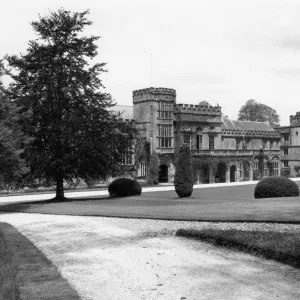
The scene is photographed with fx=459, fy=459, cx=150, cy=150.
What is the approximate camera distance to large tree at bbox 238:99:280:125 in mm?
95125

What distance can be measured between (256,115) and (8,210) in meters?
78.5

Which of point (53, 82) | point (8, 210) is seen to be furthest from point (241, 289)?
point (53, 82)

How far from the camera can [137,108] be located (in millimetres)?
52906

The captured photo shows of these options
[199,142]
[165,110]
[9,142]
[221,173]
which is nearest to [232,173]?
[221,173]

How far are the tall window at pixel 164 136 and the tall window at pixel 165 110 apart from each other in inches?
45.4

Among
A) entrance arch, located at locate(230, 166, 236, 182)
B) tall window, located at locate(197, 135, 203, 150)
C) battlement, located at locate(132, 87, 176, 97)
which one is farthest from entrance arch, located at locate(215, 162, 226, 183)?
battlement, located at locate(132, 87, 176, 97)

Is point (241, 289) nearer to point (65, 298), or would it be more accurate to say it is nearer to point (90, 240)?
point (65, 298)

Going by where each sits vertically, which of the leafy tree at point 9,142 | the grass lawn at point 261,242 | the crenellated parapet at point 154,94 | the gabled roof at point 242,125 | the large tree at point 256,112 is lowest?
the grass lawn at point 261,242

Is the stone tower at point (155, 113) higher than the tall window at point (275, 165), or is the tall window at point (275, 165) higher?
the stone tower at point (155, 113)

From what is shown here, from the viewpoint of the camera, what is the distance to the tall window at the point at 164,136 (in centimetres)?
5191

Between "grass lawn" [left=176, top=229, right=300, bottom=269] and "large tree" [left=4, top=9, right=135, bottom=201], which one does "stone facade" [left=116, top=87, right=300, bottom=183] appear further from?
"grass lawn" [left=176, top=229, right=300, bottom=269]

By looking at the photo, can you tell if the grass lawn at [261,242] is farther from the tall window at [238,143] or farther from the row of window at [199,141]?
the tall window at [238,143]

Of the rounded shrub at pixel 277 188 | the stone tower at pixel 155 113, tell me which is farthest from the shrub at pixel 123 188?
the stone tower at pixel 155 113

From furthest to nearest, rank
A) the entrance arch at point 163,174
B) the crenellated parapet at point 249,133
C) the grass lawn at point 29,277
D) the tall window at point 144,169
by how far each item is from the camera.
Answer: the crenellated parapet at point 249,133 → the entrance arch at point 163,174 → the tall window at point 144,169 → the grass lawn at point 29,277
